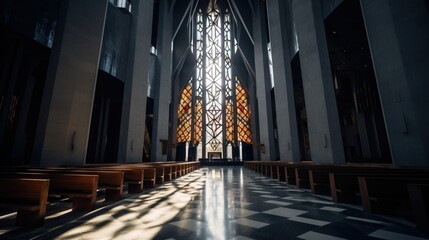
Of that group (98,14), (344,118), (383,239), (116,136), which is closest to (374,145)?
(344,118)

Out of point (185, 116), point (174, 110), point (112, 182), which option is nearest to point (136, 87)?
point (112, 182)

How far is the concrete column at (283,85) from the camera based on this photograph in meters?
11.1

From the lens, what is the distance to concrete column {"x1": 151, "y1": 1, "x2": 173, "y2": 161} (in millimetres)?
14131

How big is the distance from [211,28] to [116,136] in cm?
1984

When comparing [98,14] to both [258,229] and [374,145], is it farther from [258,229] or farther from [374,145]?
[374,145]

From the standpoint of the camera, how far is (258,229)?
6.12ft

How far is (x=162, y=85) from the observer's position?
15594 mm

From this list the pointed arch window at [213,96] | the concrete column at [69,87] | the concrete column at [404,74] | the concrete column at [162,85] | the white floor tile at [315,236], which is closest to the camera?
the white floor tile at [315,236]

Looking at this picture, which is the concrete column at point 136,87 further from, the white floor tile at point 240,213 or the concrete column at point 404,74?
the concrete column at point 404,74

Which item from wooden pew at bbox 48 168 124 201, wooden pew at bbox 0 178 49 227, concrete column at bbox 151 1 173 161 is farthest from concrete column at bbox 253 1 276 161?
wooden pew at bbox 0 178 49 227

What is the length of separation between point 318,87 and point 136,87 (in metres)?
9.99

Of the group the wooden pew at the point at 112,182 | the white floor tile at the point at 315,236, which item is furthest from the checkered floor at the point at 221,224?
the wooden pew at the point at 112,182

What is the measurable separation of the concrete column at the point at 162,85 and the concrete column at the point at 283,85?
9.05 metres

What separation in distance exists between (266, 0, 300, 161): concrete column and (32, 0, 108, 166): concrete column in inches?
417
